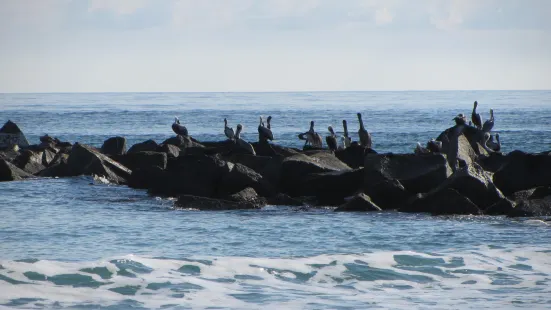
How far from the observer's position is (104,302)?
41.7ft

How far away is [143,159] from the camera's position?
27547mm

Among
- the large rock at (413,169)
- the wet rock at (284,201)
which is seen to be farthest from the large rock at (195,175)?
the large rock at (413,169)

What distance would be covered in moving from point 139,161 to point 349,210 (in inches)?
367

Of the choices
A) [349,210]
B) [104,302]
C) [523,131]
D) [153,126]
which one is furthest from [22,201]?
[153,126]

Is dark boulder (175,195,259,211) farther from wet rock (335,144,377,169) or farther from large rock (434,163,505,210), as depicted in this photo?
wet rock (335,144,377,169)

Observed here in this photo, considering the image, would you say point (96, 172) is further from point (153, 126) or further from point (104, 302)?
point (153, 126)

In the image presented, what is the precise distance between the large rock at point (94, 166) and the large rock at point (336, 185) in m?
7.09

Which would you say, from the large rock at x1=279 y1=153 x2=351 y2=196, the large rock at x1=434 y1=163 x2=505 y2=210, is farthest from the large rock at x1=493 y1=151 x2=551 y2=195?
the large rock at x1=279 y1=153 x2=351 y2=196

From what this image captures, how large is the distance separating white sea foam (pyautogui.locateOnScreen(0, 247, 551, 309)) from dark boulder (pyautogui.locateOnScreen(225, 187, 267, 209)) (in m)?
6.01

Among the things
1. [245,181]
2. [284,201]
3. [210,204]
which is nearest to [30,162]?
[245,181]

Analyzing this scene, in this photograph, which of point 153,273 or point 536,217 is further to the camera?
point 536,217

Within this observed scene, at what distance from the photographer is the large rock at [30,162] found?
95.7 ft

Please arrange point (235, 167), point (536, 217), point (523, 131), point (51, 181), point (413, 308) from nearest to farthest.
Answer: point (413, 308) < point (536, 217) < point (235, 167) < point (51, 181) < point (523, 131)

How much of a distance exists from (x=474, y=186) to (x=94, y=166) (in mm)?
12372
